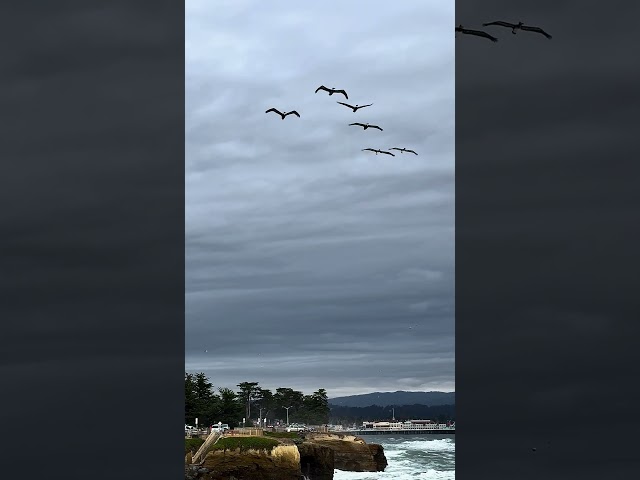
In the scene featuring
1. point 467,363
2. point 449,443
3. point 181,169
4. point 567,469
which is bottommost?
point 449,443

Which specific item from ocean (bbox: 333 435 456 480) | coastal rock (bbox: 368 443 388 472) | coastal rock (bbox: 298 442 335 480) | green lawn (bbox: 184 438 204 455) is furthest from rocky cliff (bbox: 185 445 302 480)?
coastal rock (bbox: 368 443 388 472)

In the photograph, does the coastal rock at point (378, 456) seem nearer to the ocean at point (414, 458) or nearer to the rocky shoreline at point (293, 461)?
the ocean at point (414, 458)

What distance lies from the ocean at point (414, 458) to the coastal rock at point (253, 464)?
676 cm

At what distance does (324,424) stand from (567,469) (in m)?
41.4

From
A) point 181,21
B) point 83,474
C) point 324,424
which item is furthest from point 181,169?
point 324,424

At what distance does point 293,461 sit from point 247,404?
8.89 metres

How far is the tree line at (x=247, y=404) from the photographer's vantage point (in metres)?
59.7

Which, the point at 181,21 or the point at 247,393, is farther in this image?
the point at 247,393

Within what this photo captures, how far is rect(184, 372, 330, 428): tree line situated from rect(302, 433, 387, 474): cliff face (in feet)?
7.52

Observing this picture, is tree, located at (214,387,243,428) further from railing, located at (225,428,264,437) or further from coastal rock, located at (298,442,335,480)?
coastal rock, located at (298,442,335,480)

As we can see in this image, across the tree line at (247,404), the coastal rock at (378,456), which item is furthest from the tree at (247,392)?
the coastal rock at (378,456)

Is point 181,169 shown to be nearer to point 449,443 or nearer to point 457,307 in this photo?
point 457,307

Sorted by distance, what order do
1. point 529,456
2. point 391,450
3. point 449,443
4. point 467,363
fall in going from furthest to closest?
point 449,443, point 391,450, point 529,456, point 467,363

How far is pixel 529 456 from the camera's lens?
1073 inches
